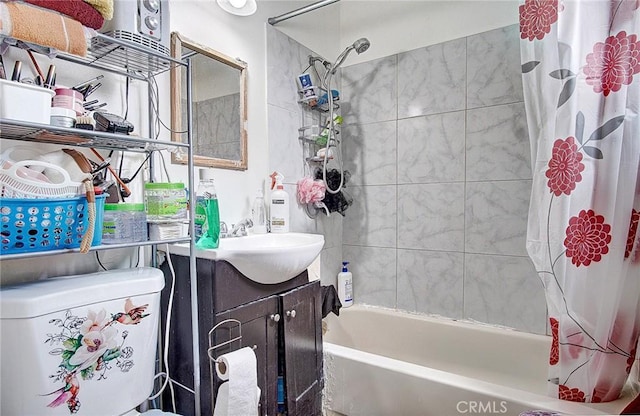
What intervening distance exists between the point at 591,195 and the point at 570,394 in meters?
0.69

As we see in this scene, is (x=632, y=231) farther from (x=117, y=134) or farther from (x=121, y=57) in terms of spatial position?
(x=121, y=57)

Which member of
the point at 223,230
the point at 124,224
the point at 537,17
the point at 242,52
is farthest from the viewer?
the point at 242,52

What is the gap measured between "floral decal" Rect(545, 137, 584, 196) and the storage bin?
4.95ft

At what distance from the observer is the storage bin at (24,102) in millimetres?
728

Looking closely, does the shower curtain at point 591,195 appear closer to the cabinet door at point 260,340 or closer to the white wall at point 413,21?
the white wall at point 413,21

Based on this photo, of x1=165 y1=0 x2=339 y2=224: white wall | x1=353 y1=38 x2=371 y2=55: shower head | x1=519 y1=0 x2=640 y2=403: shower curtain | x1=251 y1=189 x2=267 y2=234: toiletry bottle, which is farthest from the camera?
x1=353 y1=38 x2=371 y2=55: shower head

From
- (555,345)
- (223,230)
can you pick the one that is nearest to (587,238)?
(555,345)

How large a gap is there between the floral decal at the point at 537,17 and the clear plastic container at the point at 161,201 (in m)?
1.40

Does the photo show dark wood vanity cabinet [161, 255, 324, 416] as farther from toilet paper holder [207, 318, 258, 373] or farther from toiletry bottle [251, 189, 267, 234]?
toiletry bottle [251, 189, 267, 234]

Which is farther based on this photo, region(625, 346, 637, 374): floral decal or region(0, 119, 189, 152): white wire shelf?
region(625, 346, 637, 374): floral decal

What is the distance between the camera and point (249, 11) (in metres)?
1.44

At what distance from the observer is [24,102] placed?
2.47 feet

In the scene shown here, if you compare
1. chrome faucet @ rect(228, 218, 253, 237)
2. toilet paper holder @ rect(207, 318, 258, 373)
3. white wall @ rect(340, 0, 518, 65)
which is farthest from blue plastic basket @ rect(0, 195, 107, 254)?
white wall @ rect(340, 0, 518, 65)

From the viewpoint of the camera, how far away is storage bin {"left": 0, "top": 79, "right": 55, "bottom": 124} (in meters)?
0.73
